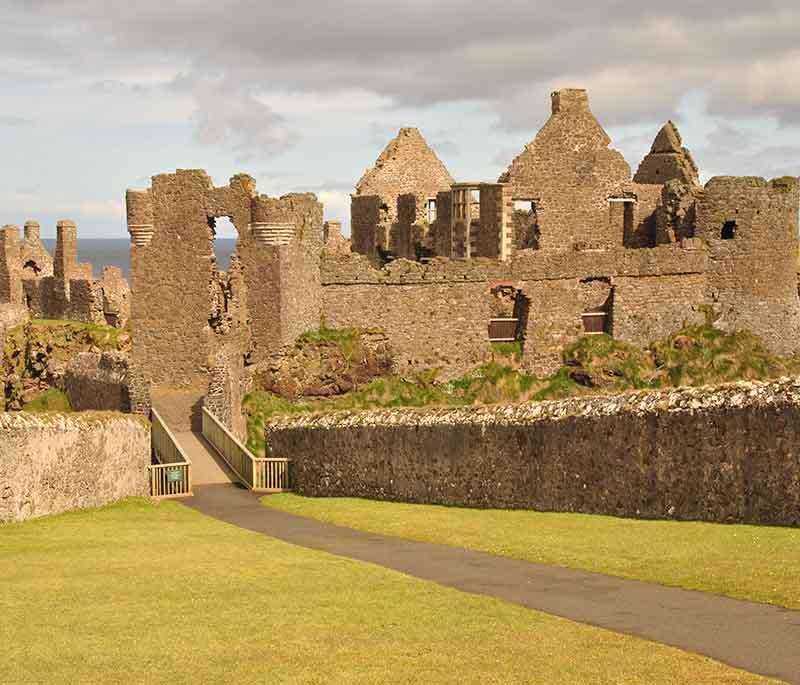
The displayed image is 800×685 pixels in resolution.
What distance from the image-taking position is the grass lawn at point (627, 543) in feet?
51.3

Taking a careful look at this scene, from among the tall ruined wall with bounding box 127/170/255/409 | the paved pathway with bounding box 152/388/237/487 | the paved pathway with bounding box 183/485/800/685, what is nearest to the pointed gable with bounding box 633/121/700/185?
the tall ruined wall with bounding box 127/170/255/409

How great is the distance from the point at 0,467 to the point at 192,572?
643cm

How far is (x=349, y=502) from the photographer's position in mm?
27125

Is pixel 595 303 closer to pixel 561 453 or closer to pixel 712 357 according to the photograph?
pixel 712 357

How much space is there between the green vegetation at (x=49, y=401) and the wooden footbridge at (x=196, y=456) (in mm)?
7133

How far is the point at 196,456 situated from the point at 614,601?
19944 mm

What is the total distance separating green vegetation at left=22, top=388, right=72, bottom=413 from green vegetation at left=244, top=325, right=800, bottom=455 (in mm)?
10002

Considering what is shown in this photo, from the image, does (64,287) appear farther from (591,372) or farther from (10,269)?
(591,372)

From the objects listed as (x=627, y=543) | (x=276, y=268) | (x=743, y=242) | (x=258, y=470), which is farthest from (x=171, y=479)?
(x=743, y=242)

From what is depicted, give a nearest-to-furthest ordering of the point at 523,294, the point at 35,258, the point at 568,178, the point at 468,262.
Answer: the point at 468,262 < the point at 523,294 < the point at 568,178 < the point at 35,258

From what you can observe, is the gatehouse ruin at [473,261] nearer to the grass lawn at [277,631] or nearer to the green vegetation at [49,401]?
the green vegetation at [49,401]

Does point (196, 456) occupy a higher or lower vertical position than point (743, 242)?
lower

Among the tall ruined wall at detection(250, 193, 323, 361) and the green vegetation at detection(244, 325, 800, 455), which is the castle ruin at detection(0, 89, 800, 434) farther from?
the green vegetation at detection(244, 325, 800, 455)

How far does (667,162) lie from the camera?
5309cm
